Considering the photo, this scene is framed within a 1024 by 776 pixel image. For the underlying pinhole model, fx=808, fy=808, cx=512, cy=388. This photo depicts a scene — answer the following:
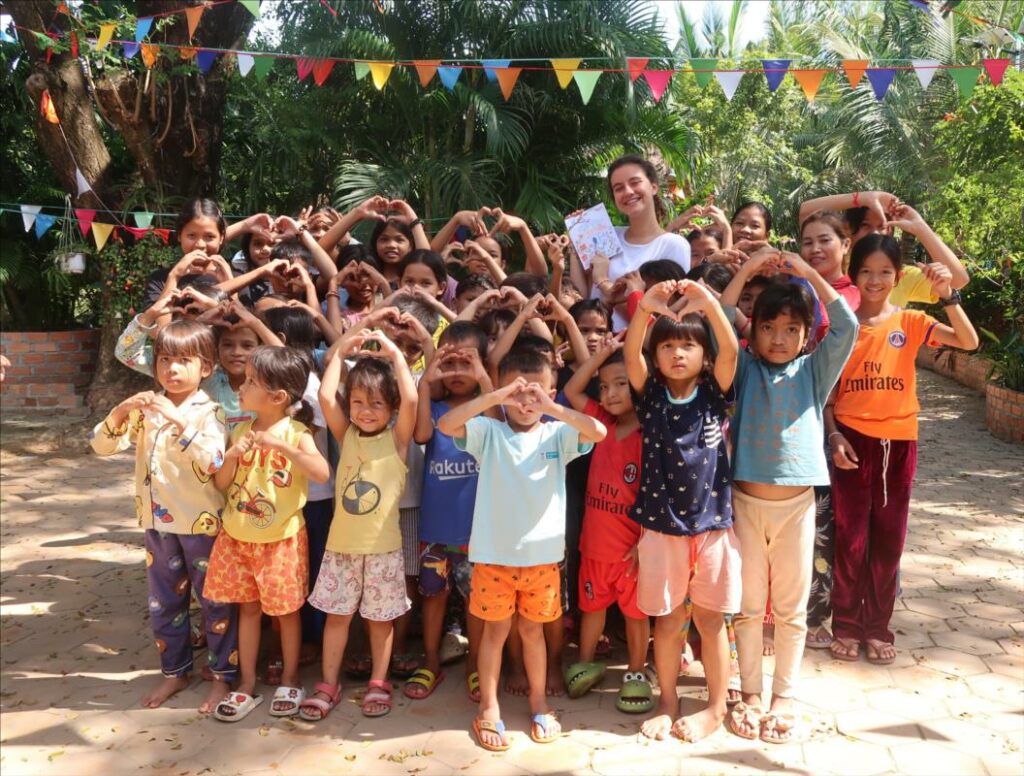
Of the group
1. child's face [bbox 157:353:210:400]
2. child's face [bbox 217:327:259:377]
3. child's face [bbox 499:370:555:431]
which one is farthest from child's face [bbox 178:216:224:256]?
child's face [bbox 499:370:555:431]

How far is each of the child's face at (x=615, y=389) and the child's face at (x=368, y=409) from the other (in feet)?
2.57

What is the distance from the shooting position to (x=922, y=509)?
5.62m

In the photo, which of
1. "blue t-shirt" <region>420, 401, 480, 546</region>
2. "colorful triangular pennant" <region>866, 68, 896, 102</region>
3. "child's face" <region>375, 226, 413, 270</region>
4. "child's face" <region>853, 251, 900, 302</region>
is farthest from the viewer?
"colorful triangular pennant" <region>866, 68, 896, 102</region>

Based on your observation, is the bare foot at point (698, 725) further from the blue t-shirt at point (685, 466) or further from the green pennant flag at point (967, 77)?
the green pennant flag at point (967, 77)

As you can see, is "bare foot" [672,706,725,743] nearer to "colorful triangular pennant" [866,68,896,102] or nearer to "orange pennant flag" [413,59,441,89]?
"colorful triangular pennant" [866,68,896,102]

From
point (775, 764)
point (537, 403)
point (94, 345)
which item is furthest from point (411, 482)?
point (94, 345)

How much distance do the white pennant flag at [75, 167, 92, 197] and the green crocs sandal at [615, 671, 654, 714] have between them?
6.67 m

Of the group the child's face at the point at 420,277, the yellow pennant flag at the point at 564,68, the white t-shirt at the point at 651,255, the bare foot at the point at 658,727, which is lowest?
the bare foot at the point at 658,727

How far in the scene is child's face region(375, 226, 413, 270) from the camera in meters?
3.93

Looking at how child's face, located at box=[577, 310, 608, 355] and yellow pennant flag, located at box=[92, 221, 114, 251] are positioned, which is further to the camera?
yellow pennant flag, located at box=[92, 221, 114, 251]

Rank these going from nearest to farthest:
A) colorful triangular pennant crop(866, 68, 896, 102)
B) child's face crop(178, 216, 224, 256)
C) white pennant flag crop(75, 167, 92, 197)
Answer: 1. child's face crop(178, 216, 224, 256)
2. colorful triangular pennant crop(866, 68, 896, 102)
3. white pennant flag crop(75, 167, 92, 197)

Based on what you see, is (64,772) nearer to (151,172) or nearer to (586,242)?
(586,242)

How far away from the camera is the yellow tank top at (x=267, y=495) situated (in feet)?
9.46

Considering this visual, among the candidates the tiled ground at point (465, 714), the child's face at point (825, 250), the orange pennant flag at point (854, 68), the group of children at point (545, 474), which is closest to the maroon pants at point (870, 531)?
the group of children at point (545, 474)
